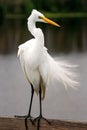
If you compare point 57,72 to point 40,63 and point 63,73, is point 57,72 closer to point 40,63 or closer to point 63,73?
point 63,73

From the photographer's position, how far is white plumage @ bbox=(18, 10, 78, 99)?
15.8 feet

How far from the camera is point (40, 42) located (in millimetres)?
4809

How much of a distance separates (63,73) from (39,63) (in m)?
0.24

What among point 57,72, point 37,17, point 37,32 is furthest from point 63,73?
point 37,17

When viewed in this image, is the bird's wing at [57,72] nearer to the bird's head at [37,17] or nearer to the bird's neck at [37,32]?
the bird's neck at [37,32]

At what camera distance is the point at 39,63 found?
490cm

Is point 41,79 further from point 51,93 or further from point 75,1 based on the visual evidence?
point 75,1

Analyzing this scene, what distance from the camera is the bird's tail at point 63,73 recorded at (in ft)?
15.8

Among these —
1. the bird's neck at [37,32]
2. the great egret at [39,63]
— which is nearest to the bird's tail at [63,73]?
the great egret at [39,63]

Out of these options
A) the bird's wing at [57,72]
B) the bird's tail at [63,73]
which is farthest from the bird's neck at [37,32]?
the bird's tail at [63,73]

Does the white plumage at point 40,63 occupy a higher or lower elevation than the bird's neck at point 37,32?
lower

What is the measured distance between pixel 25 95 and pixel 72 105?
1468 millimetres

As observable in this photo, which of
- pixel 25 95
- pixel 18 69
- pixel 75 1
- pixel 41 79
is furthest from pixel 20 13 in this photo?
pixel 41 79

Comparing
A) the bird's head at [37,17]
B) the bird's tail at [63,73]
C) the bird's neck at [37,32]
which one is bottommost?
the bird's tail at [63,73]
